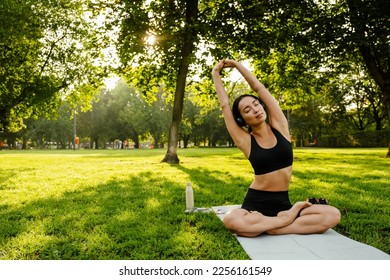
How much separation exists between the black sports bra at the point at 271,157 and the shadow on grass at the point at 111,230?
1092mm

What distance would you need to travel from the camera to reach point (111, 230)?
199 inches

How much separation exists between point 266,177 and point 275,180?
0.14 meters

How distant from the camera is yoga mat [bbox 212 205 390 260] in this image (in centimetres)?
376

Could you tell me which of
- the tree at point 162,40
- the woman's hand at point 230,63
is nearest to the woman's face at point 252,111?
the woman's hand at point 230,63

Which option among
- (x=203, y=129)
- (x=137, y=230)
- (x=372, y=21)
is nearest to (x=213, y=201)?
(x=137, y=230)

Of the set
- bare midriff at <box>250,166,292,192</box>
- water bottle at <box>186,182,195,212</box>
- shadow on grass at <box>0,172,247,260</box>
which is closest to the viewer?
shadow on grass at <box>0,172,247,260</box>

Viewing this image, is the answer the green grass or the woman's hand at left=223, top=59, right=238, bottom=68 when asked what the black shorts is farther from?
the woman's hand at left=223, top=59, right=238, bottom=68

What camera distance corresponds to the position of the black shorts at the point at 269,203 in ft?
16.0

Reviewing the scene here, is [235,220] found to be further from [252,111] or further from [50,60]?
[50,60]

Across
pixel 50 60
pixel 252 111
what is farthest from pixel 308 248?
pixel 50 60

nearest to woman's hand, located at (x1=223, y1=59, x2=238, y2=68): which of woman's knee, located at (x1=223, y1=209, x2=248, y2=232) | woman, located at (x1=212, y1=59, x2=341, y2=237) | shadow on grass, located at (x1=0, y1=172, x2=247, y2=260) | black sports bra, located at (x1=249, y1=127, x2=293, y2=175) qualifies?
woman, located at (x1=212, y1=59, x2=341, y2=237)

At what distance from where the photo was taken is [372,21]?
16359 mm

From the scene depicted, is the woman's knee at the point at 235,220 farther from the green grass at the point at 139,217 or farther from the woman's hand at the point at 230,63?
the woman's hand at the point at 230,63

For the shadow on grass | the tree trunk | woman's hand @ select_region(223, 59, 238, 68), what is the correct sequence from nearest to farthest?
1. the shadow on grass
2. woman's hand @ select_region(223, 59, 238, 68)
3. the tree trunk
